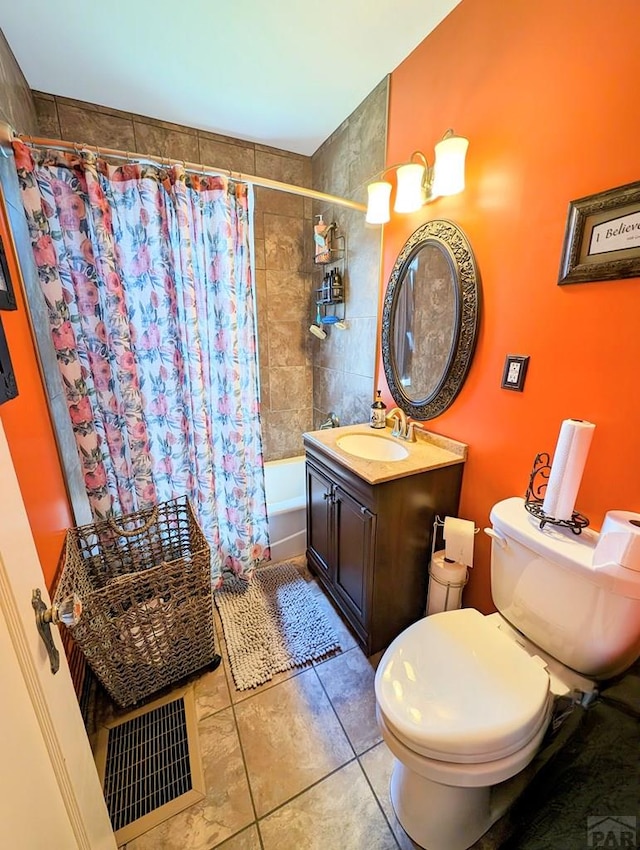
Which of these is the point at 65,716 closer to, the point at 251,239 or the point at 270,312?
the point at 251,239

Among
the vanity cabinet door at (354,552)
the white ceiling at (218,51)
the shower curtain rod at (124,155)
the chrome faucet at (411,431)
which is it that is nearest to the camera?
the shower curtain rod at (124,155)

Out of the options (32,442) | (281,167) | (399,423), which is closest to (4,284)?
(32,442)

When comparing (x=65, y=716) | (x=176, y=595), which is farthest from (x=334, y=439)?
(x=65, y=716)

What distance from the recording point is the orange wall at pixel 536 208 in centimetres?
93

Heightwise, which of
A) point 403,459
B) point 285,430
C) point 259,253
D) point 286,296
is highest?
point 259,253

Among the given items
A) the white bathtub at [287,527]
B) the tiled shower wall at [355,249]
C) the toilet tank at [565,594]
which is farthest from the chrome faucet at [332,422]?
the toilet tank at [565,594]

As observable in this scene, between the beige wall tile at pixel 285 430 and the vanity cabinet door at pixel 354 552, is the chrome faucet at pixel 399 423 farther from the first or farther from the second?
the beige wall tile at pixel 285 430

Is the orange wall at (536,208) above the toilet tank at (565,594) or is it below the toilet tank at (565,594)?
A: above

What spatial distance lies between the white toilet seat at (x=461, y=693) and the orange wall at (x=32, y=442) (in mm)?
1117

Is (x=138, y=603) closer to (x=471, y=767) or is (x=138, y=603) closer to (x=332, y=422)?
(x=471, y=767)

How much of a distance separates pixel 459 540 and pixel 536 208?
1.18 m

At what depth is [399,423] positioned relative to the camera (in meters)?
1.73

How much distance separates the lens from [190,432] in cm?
170

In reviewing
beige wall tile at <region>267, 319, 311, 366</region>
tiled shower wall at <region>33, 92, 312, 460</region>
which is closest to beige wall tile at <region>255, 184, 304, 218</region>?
tiled shower wall at <region>33, 92, 312, 460</region>
